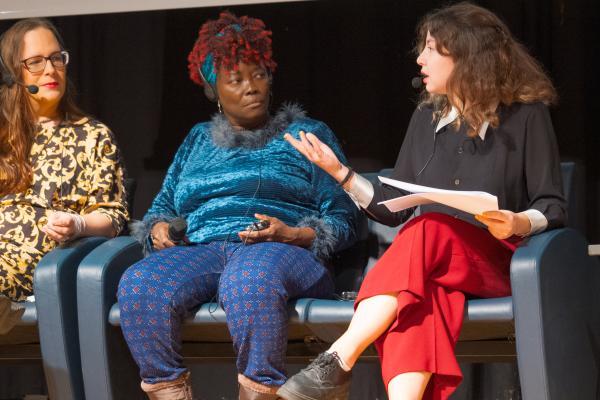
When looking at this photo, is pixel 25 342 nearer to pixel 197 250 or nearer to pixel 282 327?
pixel 197 250

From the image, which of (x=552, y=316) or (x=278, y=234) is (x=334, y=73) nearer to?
(x=278, y=234)

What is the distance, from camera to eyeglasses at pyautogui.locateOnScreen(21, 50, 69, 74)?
10.5 ft

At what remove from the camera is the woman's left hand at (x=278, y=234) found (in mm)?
2783

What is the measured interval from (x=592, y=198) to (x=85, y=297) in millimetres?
1697

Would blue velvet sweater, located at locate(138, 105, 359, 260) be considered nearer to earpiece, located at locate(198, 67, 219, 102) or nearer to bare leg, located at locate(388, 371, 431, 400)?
earpiece, located at locate(198, 67, 219, 102)

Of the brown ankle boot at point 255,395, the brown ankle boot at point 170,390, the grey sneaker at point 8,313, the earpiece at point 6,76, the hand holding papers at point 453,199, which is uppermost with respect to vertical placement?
the earpiece at point 6,76

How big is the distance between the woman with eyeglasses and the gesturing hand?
4 centimetres

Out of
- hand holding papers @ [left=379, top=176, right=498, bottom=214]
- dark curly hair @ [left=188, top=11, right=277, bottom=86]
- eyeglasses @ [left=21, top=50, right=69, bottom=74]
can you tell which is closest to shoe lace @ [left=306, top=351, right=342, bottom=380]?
hand holding papers @ [left=379, top=176, right=498, bottom=214]

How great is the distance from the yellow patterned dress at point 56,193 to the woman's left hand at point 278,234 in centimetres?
50

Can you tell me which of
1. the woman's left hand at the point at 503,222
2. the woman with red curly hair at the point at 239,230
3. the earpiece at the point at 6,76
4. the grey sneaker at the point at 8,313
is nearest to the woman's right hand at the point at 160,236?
the woman with red curly hair at the point at 239,230

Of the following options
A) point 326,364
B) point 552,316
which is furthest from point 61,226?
point 552,316

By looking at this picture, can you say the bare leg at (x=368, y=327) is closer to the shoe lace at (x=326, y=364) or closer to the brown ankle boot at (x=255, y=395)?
the shoe lace at (x=326, y=364)

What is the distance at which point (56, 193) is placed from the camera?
3.12 metres

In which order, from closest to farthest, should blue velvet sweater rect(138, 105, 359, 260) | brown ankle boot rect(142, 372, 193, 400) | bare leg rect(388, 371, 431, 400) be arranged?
1. bare leg rect(388, 371, 431, 400)
2. brown ankle boot rect(142, 372, 193, 400)
3. blue velvet sweater rect(138, 105, 359, 260)
